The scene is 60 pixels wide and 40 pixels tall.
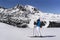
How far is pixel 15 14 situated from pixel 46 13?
3.90ft

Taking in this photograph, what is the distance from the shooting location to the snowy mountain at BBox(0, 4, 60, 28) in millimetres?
7840

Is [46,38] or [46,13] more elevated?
[46,13]

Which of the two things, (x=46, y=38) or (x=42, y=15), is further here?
(x=42, y=15)

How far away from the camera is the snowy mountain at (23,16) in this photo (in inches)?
309

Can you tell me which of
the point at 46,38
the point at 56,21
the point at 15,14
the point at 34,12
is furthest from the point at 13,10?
the point at 46,38

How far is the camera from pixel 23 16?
26.7ft

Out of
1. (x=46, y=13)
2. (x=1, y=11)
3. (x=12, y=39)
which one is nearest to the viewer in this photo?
(x=12, y=39)

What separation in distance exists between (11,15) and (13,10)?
21 cm

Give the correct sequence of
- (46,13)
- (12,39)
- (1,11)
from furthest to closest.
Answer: (1,11) < (46,13) < (12,39)

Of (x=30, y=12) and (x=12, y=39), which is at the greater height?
(x=30, y=12)

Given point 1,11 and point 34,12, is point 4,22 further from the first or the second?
point 34,12

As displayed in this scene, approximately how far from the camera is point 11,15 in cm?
818

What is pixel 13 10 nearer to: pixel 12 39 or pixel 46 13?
pixel 46 13

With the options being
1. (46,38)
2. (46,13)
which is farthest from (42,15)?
(46,38)
